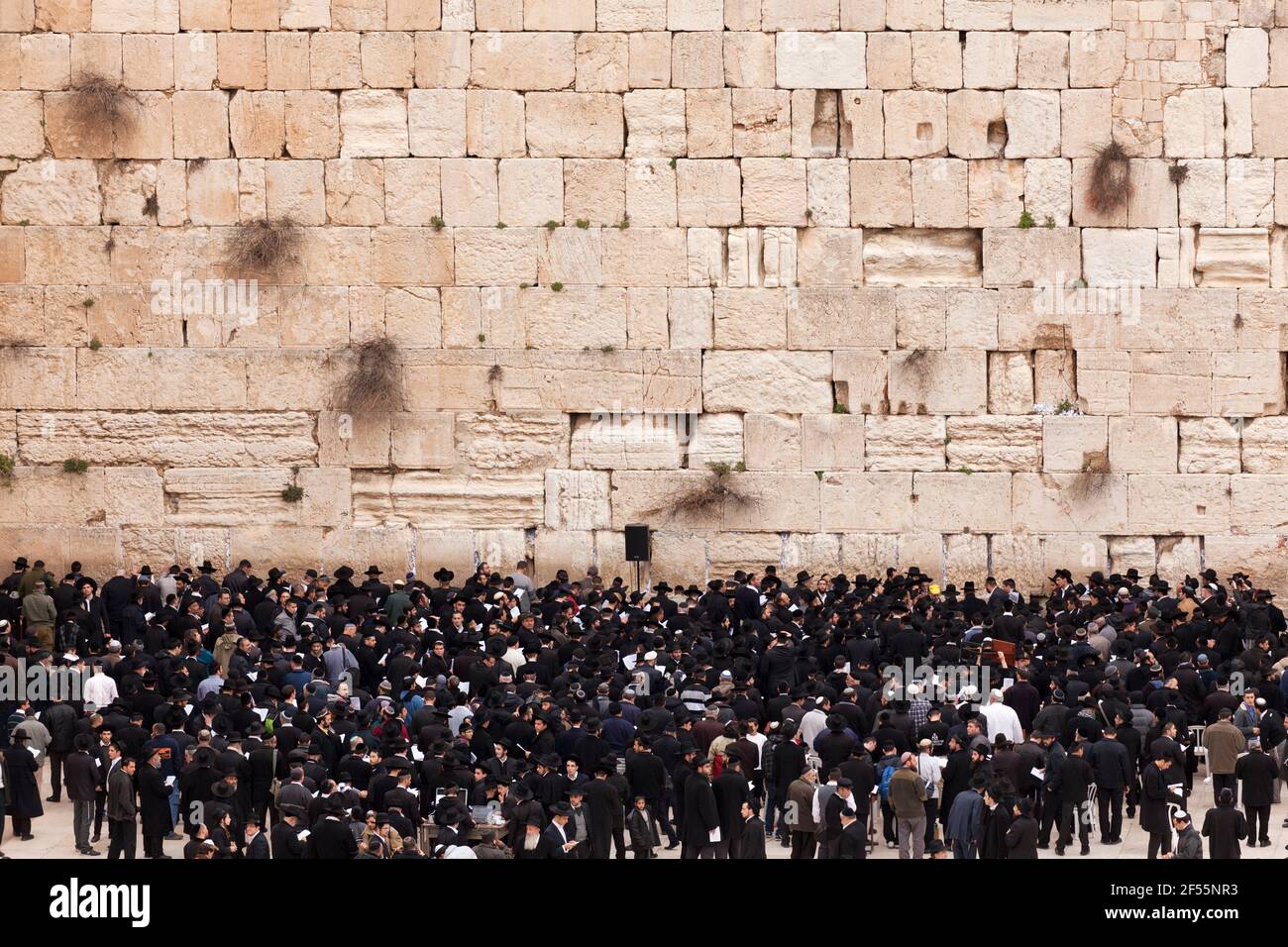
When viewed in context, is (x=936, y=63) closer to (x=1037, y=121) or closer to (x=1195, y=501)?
(x=1037, y=121)

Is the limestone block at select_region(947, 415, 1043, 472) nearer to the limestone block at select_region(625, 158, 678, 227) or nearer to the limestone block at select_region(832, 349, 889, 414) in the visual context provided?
the limestone block at select_region(832, 349, 889, 414)

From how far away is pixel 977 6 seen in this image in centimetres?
2341

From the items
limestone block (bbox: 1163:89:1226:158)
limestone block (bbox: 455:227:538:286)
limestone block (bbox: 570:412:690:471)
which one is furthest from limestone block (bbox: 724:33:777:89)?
limestone block (bbox: 1163:89:1226:158)

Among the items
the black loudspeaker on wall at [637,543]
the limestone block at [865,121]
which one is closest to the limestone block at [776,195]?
the limestone block at [865,121]

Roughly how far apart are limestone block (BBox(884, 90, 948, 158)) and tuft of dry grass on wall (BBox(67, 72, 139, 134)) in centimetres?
926

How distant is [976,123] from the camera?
23.5 meters

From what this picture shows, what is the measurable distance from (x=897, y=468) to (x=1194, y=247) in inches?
177

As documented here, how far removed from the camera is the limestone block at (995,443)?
2348cm

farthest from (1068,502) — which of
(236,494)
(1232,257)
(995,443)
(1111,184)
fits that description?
(236,494)

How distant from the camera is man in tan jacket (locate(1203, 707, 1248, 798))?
52.9 feet

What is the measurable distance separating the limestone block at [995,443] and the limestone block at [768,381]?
1618mm

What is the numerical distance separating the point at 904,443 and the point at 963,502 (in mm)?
1018

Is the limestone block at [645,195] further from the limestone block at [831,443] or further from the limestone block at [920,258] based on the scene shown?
the limestone block at [831,443]

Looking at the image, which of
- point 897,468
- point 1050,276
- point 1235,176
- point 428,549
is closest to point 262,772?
point 428,549
